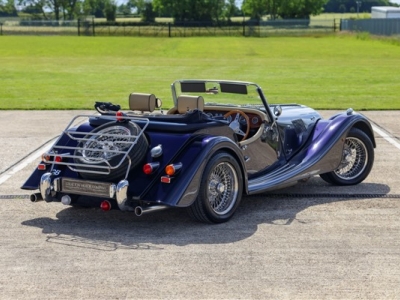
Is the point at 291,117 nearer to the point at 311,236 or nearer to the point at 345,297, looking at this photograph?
the point at 311,236

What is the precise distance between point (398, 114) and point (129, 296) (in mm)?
11870

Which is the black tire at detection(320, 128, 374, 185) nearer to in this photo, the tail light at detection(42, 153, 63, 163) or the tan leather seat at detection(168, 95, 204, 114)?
the tan leather seat at detection(168, 95, 204, 114)

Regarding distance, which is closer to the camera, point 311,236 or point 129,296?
point 129,296

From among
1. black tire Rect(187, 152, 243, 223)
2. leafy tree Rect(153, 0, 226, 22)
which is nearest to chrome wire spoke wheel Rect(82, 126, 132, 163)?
black tire Rect(187, 152, 243, 223)

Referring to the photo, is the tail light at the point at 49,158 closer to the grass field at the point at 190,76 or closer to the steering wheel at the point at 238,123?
the steering wheel at the point at 238,123

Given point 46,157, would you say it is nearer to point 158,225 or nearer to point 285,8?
point 158,225

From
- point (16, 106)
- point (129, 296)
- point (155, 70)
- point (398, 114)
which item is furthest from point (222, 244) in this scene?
point (155, 70)

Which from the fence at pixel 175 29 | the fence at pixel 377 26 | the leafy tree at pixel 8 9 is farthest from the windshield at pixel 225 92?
the leafy tree at pixel 8 9

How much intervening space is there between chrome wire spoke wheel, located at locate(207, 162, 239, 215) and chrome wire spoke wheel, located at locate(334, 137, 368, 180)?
210cm

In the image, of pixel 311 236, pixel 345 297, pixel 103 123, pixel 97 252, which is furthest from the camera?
pixel 103 123

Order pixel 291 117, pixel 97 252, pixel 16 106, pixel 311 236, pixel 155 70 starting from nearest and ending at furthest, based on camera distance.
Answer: pixel 97 252 < pixel 311 236 < pixel 291 117 < pixel 16 106 < pixel 155 70

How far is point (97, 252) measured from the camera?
6746 millimetres

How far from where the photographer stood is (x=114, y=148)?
7.43 meters

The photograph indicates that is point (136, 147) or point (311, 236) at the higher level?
point (136, 147)
